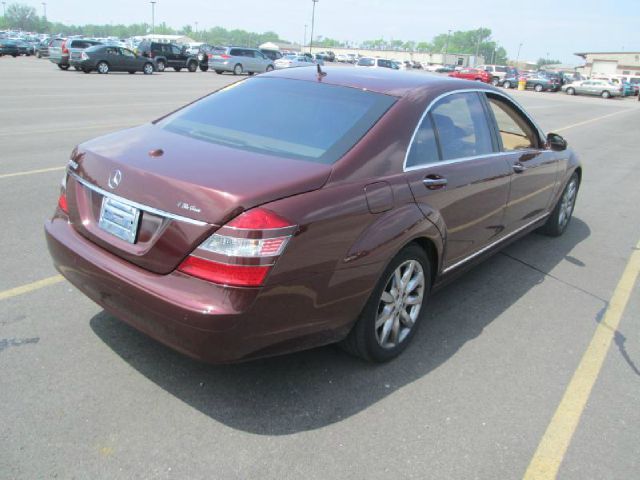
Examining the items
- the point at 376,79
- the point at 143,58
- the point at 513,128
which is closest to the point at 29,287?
the point at 376,79

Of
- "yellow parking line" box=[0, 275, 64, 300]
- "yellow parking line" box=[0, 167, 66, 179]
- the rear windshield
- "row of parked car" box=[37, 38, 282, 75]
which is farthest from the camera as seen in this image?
"row of parked car" box=[37, 38, 282, 75]

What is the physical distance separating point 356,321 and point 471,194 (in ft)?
4.56

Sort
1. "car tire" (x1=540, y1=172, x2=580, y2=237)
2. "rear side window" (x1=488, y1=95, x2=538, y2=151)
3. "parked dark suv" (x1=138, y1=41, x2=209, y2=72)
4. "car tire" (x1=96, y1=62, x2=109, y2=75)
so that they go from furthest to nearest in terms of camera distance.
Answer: "parked dark suv" (x1=138, y1=41, x2=209, y2=72)
"car tire" (x1=96, y1=62, x2=109, y2=75)
"car tire" (x1=540, y1=172, x2=580, y2=237)
"rear side window" (x1=488, y1=95, x2=538, y2=151)

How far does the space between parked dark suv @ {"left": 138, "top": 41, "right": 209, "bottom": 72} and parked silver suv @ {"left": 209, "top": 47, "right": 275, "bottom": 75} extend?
1525mm

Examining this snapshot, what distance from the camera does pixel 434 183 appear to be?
137 inches

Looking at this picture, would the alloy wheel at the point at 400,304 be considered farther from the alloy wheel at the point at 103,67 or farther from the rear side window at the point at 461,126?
the alloy wheel at the point at 103,67

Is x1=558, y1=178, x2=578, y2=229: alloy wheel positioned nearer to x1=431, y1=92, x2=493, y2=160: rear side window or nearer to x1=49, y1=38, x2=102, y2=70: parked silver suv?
x1=431, y1=92, x2=493, y2=160: rear side window

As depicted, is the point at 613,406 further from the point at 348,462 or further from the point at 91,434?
the point at 91,434

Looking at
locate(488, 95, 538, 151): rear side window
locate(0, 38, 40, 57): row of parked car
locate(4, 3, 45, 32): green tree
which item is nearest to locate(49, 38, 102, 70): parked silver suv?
locate(0, 38, 40, 57): row of parked car

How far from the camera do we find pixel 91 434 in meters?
2.62

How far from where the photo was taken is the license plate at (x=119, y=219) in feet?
9.04

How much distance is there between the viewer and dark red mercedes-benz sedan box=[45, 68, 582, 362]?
2549 millimetres

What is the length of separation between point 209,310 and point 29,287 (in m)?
2.14

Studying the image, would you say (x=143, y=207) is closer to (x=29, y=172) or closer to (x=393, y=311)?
(x=393, y=311)
